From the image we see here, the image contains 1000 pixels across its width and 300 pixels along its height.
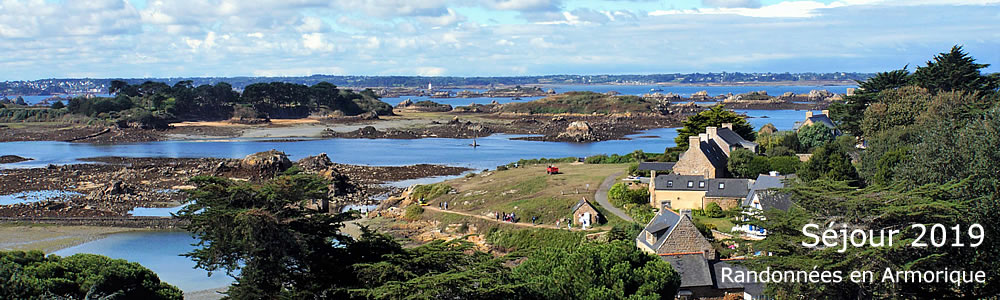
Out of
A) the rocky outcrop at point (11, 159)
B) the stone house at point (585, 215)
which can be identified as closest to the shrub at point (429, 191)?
the stone house at point (585, 215)

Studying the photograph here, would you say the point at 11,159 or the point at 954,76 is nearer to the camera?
the point at 954,76

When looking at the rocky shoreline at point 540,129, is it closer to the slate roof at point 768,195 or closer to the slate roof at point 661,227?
the slate roof at point 768,195

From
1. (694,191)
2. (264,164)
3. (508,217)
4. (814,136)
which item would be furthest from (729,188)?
(264,164)

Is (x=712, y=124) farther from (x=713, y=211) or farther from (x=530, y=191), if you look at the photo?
(x=713, y=211)

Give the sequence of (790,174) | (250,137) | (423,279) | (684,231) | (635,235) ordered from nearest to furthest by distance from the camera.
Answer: (423,279) → (684,231) → (635,235) → (790,174) → (250,137)

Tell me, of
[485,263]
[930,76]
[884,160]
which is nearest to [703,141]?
[884,160]

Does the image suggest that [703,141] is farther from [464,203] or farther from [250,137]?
[250,137]
